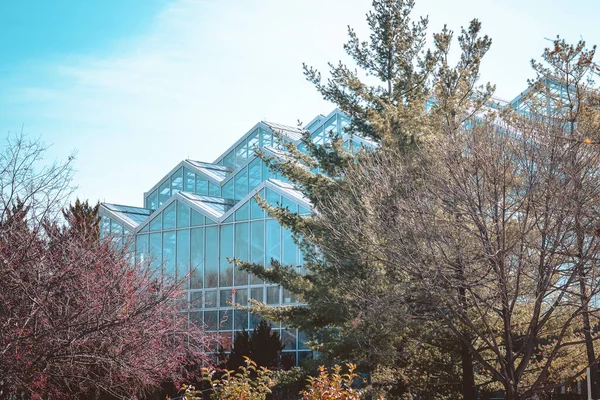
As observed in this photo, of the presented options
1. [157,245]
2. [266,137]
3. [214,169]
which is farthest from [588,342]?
[266,137]

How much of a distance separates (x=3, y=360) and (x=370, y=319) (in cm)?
580

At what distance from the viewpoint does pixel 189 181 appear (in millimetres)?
32469

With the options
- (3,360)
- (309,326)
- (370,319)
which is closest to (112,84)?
(3,360)

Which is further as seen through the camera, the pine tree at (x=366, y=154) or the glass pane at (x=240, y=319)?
the glass pane at (x=240, y=319)

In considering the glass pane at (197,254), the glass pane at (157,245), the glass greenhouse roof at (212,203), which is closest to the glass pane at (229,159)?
the glass greenhouse roof at (212,203)

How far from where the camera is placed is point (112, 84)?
10.3 metres

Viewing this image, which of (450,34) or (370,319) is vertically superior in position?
(450,34)

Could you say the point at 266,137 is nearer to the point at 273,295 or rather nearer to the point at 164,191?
the point at 164,191

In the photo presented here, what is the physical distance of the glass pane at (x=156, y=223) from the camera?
2861 centimetres

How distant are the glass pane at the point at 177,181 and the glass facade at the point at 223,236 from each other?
2.05 ft

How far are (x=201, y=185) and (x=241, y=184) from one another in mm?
2224

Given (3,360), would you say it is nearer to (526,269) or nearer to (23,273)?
(23,273)

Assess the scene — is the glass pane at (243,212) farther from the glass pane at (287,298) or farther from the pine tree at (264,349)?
the pine tree at (264,349)

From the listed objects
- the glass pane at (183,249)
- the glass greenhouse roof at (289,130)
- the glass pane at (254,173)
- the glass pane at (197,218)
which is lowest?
the glass pane at (183,249)
